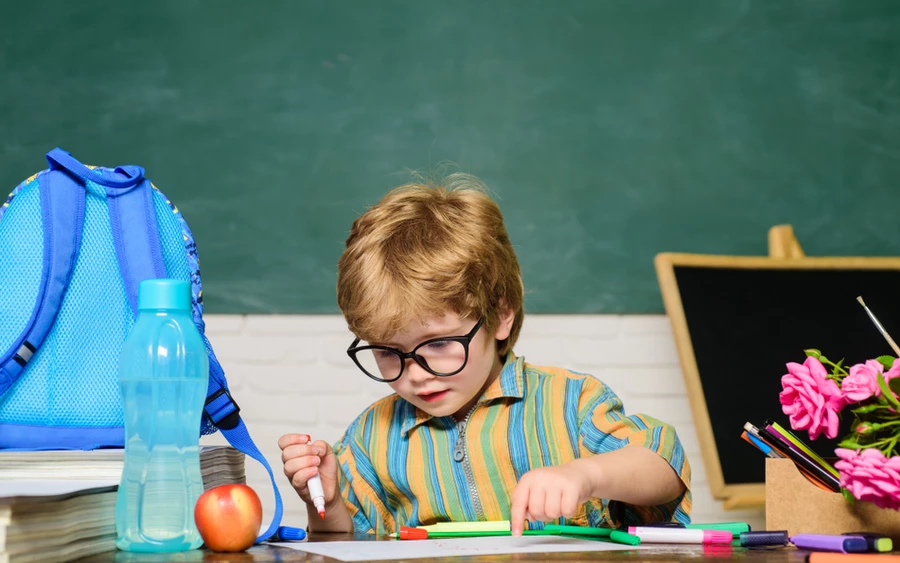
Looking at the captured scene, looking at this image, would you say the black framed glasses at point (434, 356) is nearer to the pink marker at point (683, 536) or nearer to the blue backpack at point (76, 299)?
the blue backpack at point (76, 299)

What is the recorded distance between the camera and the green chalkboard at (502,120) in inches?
83.4

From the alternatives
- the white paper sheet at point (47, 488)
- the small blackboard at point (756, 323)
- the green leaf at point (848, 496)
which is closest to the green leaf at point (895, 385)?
the green leaf at point (848, 496)

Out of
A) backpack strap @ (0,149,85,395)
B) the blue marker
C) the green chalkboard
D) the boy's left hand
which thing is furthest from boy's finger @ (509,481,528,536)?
the green chalkboard

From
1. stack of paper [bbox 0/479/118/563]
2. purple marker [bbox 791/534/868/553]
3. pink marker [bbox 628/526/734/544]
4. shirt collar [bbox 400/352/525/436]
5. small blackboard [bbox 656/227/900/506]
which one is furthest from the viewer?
small blackboard [bbox 656/227/900/506]

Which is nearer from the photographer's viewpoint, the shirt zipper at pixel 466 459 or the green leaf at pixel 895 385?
the green leaf at pixel 895 385

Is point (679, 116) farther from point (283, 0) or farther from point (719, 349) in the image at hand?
point (283, 0)

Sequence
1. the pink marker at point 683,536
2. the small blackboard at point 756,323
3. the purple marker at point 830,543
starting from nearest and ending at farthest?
1. the purple marker at point 830,543
2. the pink marker at point 683,536
3. the small blackboard at point 756,323

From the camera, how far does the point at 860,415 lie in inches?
31.5

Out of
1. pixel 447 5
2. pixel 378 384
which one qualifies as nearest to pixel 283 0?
pixel 447 5

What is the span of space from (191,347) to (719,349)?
1.42 m

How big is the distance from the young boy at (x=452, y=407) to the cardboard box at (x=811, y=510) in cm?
16

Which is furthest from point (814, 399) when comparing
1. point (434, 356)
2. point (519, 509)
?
point (434, 356)

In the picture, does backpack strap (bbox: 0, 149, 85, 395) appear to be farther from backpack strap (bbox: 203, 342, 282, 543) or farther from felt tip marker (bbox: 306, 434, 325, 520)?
felt tip marker (bbox: 306, 434, 325, 520)

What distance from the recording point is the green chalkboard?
2.12m
